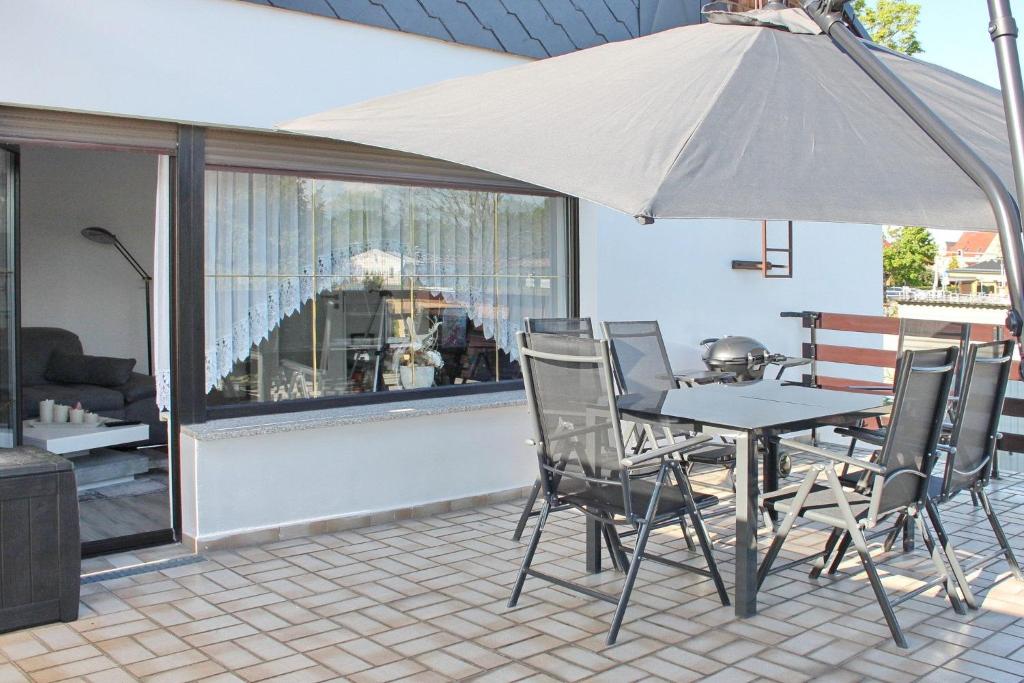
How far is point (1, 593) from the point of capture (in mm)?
3654

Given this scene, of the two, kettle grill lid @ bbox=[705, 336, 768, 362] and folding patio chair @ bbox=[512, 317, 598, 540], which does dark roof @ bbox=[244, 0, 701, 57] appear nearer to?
folding patio chair @ bbox=[512, 317, 598, 540]

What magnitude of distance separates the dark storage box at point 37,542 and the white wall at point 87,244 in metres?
5.26

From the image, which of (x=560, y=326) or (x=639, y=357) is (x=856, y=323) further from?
(x=560, y=326)

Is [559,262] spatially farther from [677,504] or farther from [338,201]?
[677,504]

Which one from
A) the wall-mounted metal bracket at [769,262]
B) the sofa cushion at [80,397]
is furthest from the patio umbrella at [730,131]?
the sofa cushion at [80,397]

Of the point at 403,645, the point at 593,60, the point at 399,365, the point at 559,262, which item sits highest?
the point at 593,60

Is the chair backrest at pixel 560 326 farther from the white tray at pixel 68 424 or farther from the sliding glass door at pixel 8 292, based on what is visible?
the white tray at pixel 68 424

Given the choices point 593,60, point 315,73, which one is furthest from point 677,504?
point 315,73

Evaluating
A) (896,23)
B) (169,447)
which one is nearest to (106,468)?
(169,447)

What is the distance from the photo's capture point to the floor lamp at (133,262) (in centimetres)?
862

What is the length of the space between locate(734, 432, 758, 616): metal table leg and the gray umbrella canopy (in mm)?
1436

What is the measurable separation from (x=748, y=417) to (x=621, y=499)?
72 cm

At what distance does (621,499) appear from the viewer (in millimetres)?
3828

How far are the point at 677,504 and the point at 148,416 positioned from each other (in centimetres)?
510
